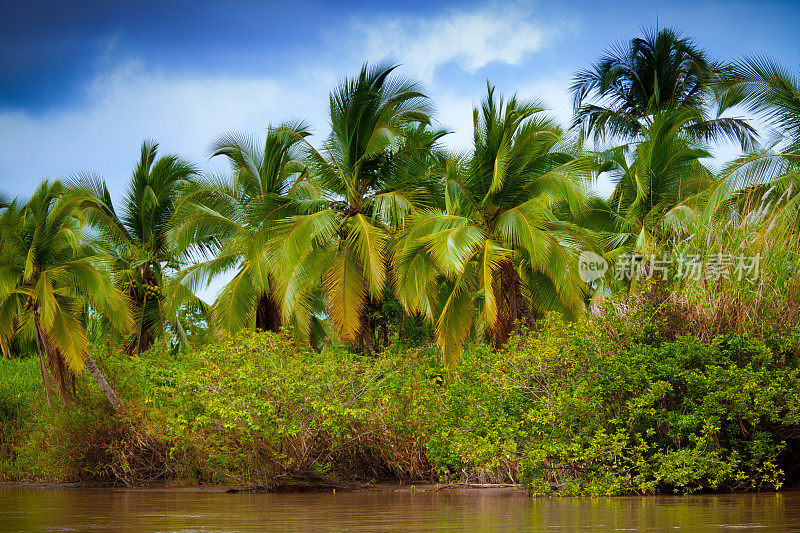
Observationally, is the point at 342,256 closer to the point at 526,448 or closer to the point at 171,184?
the point at 526,448

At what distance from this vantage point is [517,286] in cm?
1723

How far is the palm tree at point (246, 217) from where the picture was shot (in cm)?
1886

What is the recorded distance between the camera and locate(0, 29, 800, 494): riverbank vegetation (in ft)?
35.2

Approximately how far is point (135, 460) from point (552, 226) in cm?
1005

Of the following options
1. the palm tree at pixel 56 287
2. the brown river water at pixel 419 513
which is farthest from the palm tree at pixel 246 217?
the brown river water at pixel 419 513

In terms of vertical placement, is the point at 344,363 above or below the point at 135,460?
above

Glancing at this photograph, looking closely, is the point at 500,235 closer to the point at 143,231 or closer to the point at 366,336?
the point at 366,336

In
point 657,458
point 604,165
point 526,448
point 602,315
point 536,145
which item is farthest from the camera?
point 604,165

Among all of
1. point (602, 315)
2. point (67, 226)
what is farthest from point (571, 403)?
point (67, 226)

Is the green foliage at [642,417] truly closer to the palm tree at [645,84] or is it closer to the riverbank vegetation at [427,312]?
the riverbank vegetation at [427,312]

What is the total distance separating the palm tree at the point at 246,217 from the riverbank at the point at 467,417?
2.77 metres

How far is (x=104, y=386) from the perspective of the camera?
17672mm

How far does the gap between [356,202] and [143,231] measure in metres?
8.78
